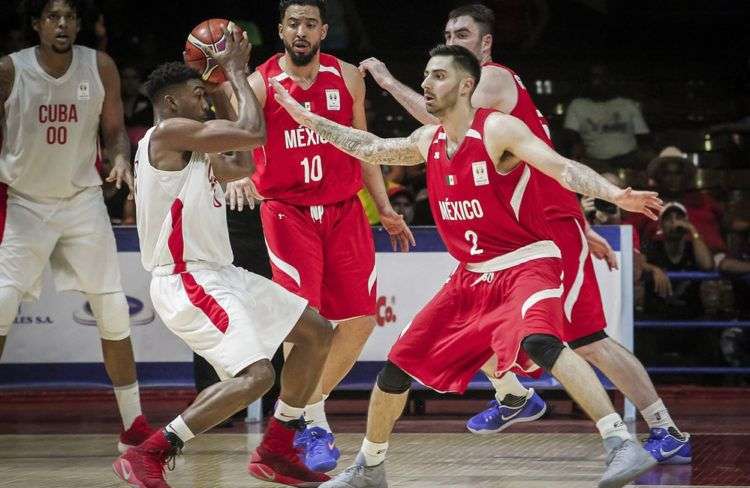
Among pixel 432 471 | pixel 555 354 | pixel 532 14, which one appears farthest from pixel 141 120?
pixel 555 354

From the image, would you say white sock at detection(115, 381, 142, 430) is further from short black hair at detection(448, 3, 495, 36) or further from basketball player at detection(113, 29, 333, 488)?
short black hair at detection(448, 3, 495, 36)

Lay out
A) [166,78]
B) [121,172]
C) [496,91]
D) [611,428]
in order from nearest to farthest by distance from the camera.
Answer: [611,428] < [166,78] < [496,91] < [121,172]

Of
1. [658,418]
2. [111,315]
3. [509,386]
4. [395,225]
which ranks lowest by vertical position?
[658,418]

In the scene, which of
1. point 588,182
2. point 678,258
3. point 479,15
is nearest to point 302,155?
point 479,15

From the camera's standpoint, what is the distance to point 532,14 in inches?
494

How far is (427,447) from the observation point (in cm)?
720

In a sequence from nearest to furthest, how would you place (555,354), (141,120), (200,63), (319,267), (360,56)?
1. (555,354)
2. (200,63)
3. (319,267)
4. (141,120)
5. (360,56)

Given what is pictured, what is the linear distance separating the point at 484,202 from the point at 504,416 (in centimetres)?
166

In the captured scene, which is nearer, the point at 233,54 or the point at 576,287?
the point at 233,54

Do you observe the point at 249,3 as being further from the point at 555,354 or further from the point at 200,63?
the point at 555,354

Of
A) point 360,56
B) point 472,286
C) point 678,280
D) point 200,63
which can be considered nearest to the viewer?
point 472,286

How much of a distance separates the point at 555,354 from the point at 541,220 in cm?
68

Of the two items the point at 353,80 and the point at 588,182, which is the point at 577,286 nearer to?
the point at 588,182

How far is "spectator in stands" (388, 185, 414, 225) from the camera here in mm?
9977
